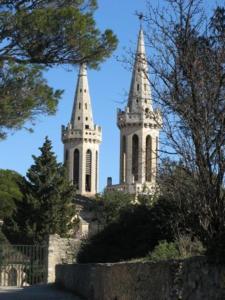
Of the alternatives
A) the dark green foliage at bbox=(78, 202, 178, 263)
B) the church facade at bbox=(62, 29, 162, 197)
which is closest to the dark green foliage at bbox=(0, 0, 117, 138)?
the dark green foliage at bbox=(78, 202, 178, 263)

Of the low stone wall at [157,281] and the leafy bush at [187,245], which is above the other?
the leafy bush at [187,245]

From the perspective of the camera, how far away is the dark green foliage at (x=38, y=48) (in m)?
16.6

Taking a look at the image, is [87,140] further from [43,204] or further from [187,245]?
[187,245]

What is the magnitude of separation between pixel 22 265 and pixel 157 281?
20630 millimetres

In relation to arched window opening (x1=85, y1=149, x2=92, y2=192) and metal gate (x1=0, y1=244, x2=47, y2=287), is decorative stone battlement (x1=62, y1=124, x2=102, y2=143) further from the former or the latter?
metal gate (x1=0, y1=244, x2=47, y2=287)

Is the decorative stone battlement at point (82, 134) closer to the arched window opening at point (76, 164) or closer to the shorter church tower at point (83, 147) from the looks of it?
the shorter church tower at point (83, 147)

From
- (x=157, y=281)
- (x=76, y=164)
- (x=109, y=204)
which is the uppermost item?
(x=76, y=164)

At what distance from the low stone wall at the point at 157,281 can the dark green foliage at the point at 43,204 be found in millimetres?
31708

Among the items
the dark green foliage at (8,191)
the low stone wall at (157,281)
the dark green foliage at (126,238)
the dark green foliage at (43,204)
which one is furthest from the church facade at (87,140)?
the low stone wall at (157,281)

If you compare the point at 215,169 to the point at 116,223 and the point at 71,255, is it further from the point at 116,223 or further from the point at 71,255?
the point at 71,255

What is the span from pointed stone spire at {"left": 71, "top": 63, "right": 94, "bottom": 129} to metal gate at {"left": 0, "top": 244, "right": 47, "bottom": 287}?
78630 millimetres

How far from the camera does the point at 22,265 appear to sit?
3138 centimetres

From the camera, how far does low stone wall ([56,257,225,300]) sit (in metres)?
8.95

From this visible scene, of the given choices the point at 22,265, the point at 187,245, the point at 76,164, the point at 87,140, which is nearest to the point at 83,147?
the point at 87,140
